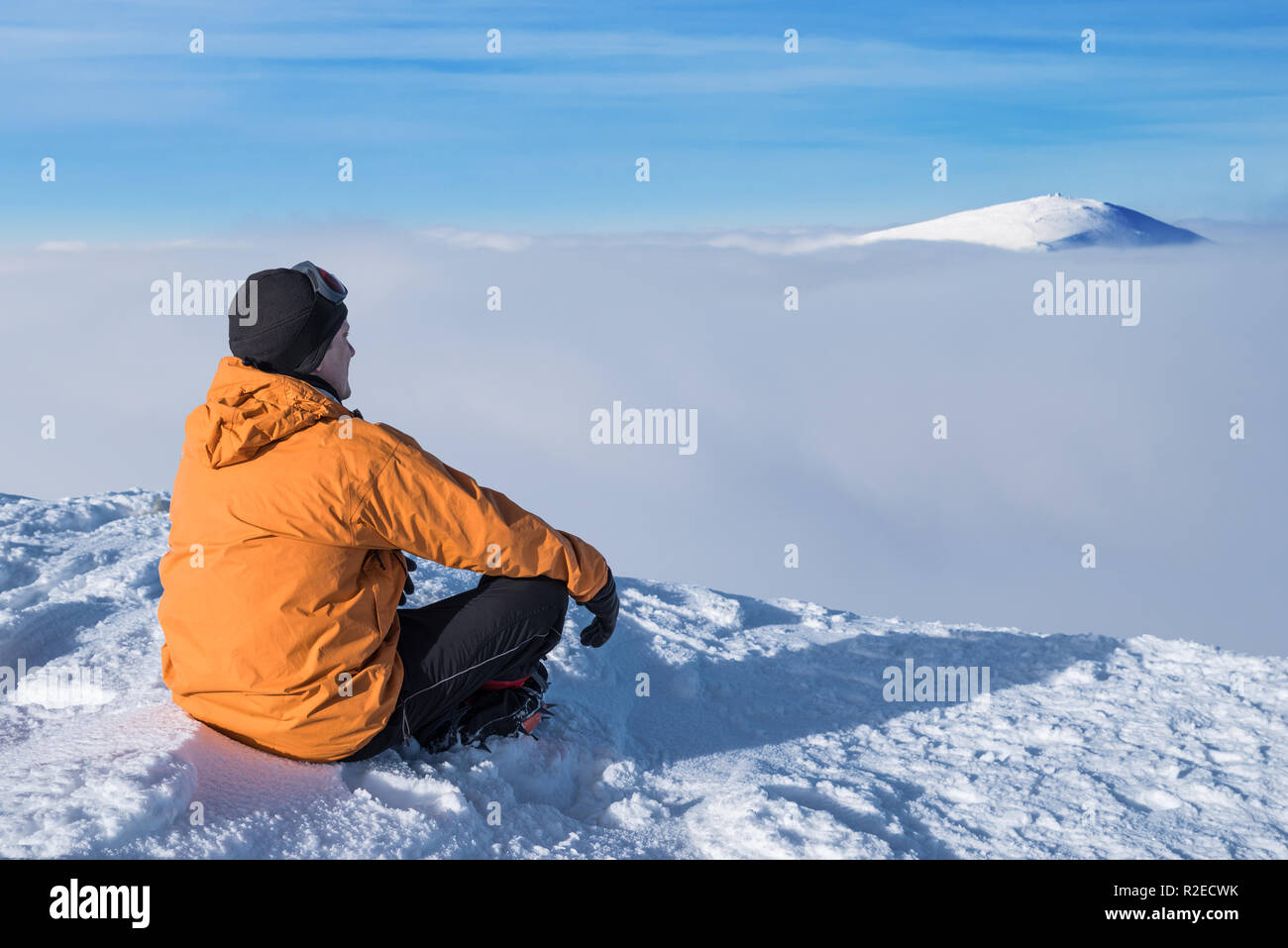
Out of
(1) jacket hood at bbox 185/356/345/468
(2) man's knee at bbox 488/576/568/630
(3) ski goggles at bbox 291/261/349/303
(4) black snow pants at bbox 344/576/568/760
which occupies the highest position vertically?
(3) ski goggles at bbox 291/261/349/303

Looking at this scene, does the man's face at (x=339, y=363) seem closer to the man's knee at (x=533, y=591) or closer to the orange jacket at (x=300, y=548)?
the orange jacket at (x=300, y=548)

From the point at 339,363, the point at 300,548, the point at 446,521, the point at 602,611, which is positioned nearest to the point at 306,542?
the point at 300,548

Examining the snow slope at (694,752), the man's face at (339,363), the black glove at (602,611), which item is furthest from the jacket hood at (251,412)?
the black glove at (602,611)

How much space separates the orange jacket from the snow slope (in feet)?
0.79

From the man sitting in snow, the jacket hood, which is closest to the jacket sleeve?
the man sitting in snow

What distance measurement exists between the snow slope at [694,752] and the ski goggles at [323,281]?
1318 mm

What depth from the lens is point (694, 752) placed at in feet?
13.6

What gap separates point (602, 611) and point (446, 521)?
0.75 meters

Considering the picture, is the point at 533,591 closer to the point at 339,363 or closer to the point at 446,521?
the point at 446,521

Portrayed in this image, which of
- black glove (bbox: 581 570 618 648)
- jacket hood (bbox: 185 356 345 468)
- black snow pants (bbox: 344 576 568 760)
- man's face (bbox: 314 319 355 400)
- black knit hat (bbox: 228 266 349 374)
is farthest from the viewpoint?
black glove (bbox: 581 570 618 648)

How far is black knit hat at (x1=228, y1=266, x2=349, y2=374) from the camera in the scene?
2.73m

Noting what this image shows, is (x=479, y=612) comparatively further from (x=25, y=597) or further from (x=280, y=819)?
(x=25, y=597)

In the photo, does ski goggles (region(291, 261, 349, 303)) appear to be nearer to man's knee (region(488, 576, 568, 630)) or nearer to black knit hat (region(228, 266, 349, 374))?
black knit hat (region(228, 266, 349, 374))
